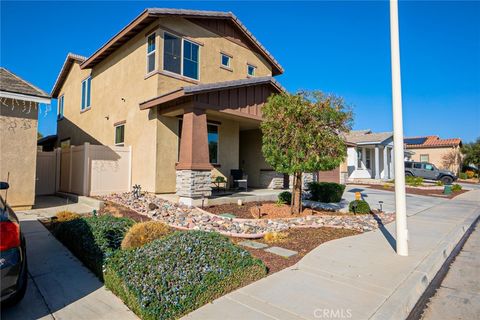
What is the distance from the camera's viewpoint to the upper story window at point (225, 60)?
14.0m

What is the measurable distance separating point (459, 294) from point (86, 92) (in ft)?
62.1

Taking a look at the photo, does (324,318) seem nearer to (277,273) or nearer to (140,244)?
(277,273)

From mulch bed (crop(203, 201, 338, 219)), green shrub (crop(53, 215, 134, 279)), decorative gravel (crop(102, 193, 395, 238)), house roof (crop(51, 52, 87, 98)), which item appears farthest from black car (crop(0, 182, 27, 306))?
house roof (crop(51, 52, 87, 98))

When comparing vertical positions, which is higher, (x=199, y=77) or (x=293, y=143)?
(x=199, y=77)

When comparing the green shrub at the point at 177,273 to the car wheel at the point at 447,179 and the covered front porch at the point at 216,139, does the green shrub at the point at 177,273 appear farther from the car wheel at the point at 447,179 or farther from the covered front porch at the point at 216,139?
the car wheel at the point at 447,179

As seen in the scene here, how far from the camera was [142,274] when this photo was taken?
3357mm

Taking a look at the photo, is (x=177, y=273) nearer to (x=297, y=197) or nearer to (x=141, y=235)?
(x=141, y=235)

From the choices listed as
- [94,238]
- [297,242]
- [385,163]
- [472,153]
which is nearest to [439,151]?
[472,153]

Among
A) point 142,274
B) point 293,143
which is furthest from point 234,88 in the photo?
point 142,274

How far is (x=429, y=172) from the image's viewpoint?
25969mm

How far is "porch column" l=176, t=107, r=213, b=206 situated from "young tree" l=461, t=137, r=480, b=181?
35461mm

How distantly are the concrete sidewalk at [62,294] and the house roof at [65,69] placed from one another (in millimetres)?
15880

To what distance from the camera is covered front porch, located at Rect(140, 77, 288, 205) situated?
9.13 metres

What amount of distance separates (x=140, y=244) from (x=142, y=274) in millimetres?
1240
